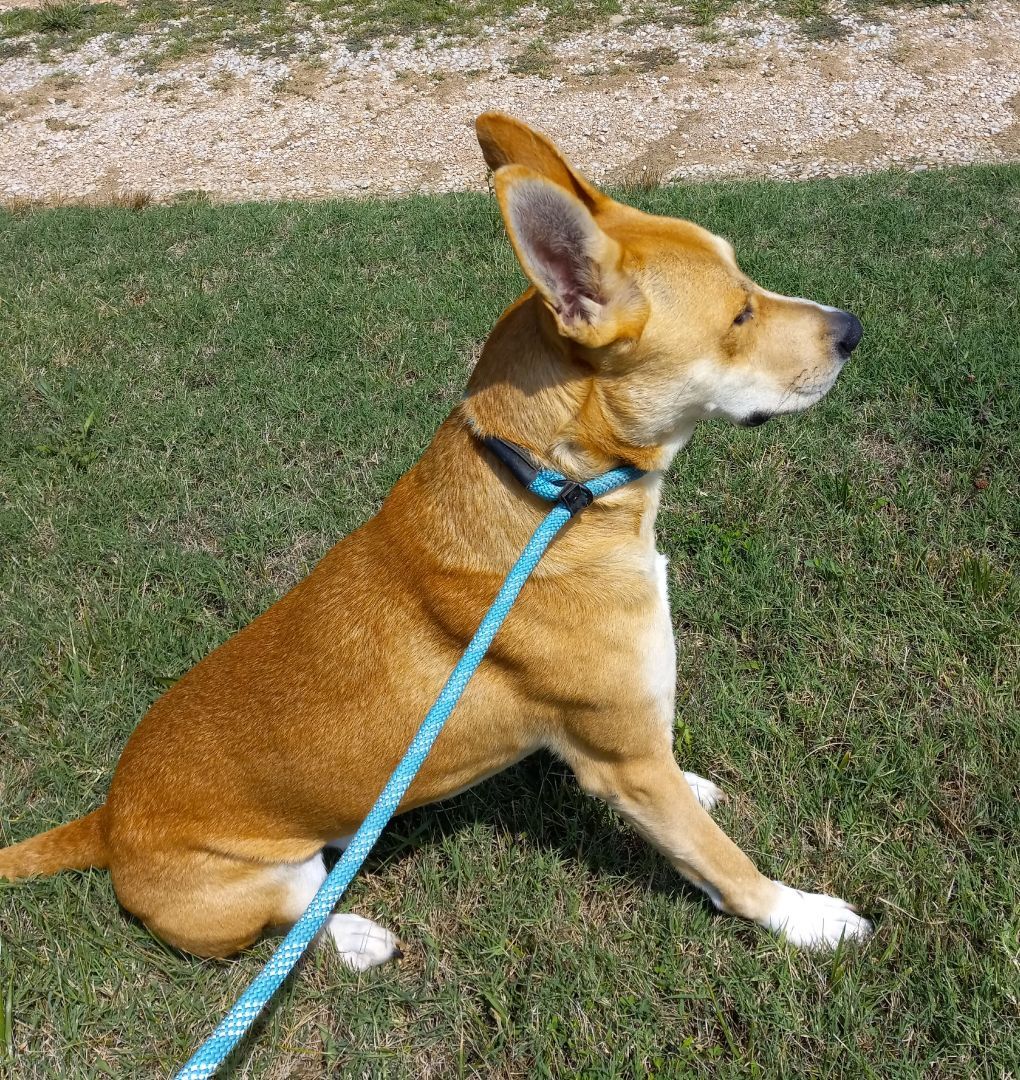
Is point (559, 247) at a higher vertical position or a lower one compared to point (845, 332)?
higher

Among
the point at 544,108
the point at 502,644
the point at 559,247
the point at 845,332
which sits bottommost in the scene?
the point at 544,108

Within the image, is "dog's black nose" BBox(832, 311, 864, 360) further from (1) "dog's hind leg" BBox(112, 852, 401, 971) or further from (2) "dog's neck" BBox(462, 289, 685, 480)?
(1) "dog's hind leg" BBox(112, 852, 401, 971)

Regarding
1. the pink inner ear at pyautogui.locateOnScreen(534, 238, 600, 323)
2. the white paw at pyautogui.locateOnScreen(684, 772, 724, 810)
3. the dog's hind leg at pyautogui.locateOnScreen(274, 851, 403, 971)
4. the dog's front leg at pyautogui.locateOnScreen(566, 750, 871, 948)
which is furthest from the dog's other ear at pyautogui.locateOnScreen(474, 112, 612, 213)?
the dog's hind leg at pyautogui.locateOnScreen(274, 851, 403, 971)

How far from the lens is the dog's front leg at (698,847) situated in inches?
103

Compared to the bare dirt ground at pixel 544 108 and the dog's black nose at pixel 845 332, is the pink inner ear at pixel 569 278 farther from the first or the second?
the bare dirt ground at pixel 544 108

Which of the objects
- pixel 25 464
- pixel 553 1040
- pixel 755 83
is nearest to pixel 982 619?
pixel 553 1040

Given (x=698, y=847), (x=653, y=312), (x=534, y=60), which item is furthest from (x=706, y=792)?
(x=534, y=60)

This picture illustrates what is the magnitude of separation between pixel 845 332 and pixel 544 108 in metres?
11.0

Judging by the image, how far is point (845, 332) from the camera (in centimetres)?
275

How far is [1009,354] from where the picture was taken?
15.2ft

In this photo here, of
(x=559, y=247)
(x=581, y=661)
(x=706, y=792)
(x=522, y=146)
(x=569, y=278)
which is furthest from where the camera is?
(x=706, y=792)

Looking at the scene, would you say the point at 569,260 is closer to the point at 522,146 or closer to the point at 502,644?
the point at 522,146

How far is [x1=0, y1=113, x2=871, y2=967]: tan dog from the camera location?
2314 millimetres

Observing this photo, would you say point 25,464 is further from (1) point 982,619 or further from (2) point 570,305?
(1) point 982,619
